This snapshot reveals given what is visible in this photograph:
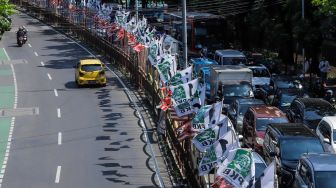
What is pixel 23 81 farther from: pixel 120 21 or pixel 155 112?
pixel 155 112

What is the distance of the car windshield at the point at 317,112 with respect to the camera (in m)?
28.3

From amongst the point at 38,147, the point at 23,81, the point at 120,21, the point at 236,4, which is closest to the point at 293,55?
the point at 236,4

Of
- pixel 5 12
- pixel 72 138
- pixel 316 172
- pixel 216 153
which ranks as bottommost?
pixel 72 138

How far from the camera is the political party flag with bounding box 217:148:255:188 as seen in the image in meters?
15.7

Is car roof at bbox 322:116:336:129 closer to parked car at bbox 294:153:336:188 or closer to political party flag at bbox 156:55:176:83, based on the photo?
parked car at bbox 294:153:336:188

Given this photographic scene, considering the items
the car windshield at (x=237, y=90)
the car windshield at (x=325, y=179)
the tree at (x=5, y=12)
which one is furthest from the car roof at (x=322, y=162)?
the tree at (x=5, y=12)

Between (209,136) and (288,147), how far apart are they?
4.13 metres

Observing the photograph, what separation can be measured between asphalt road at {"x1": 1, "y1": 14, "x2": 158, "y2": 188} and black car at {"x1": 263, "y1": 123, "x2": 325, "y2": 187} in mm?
3977

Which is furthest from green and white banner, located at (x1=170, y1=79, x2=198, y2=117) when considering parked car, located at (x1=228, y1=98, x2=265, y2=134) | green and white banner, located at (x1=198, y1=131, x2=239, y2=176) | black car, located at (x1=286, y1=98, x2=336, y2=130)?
green and white banner, located at (x1=198, y1=131, x2=239, y2=176)

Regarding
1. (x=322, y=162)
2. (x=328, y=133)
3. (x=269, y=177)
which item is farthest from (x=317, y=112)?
(x=269, y=177)

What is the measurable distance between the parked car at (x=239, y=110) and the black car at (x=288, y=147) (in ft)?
20.4

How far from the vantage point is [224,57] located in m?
47.5

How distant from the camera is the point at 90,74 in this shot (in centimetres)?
4162

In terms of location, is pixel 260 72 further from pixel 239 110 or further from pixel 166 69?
pixel 166 69
